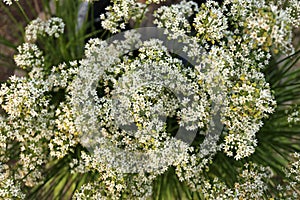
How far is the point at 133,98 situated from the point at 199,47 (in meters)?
0.33

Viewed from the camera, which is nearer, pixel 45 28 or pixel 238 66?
pixel 238 66

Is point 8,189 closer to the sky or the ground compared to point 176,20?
closer to the ground

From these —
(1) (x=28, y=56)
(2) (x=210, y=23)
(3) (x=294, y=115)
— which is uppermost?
(1) (x=28, y=56)

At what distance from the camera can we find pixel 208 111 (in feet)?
4.65

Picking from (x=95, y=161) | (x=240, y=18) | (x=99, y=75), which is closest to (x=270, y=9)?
(x=240, y=18)

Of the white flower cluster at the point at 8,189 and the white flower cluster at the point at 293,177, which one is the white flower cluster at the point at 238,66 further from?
the white flower cluster at the point at 8,189

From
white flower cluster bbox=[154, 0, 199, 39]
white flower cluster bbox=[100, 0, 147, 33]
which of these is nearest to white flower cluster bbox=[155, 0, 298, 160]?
white flower cluster bbox=[154, 0, 199, 39]

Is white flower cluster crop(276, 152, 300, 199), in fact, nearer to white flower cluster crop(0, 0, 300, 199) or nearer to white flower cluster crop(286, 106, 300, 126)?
white flower cluster crop(0, 0, 300, 199)

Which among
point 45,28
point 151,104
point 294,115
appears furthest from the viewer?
point 45,28

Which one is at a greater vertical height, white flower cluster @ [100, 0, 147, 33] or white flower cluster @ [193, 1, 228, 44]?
white flower cluster @ [100, 0, 147, 33]

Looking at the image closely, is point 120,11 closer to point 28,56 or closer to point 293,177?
point 28,56

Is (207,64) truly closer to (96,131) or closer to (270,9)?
(270,9)

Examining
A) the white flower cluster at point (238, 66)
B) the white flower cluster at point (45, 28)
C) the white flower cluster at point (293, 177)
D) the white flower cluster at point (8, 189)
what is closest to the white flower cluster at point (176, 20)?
the white flower cluster at point (238, 66)

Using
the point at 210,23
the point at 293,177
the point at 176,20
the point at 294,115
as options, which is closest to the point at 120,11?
the point at 176,20
